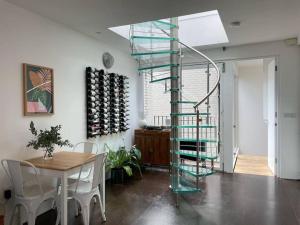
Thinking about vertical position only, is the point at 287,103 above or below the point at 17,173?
above

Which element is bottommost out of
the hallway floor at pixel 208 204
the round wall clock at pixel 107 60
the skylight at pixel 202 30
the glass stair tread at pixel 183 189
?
the hallway floor at pixel 208 204

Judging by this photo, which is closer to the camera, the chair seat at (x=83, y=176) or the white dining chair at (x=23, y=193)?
the white dining chair at (x=23, y=193)

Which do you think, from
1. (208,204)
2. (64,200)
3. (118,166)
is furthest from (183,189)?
(64,200)

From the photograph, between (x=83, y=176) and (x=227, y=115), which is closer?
(x=83, y=176)

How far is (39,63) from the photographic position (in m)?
3.05

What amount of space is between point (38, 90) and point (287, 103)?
4352 mm

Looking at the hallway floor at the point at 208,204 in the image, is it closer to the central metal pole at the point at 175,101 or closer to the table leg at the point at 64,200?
the central metal pole at the point at 175,101

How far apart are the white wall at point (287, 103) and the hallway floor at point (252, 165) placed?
51 cm

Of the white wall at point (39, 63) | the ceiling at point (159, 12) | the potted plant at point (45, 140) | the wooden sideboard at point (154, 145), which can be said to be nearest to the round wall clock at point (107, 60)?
the white wall at point (39, 63)

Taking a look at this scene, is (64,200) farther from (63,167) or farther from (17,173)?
(17,173)

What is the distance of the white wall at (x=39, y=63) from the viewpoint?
263 centimetres

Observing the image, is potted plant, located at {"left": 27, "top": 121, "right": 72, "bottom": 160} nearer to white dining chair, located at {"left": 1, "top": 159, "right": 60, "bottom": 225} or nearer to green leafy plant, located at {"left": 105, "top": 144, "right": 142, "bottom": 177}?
white dining chair, located at {"left": 1, "top": 159, "right": 60, "bottom": 225}

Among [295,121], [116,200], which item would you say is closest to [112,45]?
[116,200]

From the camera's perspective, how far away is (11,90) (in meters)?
2.69
